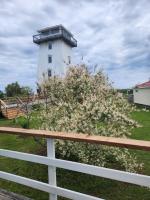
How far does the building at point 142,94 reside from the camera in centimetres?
2875

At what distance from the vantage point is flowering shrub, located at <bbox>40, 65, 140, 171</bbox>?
20.0 feet

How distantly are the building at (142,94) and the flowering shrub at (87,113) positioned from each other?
21.3 metres

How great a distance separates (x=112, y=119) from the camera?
6.41m

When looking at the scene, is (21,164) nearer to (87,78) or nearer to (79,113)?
(79,113)

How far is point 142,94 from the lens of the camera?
29922 millimetres

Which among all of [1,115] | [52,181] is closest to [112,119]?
[52,181]

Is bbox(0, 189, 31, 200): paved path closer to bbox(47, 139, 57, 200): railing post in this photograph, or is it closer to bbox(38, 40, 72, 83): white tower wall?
bbox(47, 139, 57, 200): railing post

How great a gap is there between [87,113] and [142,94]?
80.6 feet

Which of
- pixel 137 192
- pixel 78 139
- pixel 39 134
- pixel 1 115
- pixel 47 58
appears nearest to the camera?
pixel 78 139

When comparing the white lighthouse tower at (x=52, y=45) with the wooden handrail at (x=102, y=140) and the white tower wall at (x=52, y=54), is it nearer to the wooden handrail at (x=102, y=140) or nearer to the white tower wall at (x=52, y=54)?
the white tower wall at (x=52, y=54)

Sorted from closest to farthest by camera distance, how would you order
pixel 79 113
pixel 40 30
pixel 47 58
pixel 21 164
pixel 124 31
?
pixel 79 113 → pixel 21 164 → pixel 124 31 → pixel 47 58 → pixel 40 30

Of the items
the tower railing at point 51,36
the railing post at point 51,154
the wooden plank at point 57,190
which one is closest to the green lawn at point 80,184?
the wooden plank at point 57,190

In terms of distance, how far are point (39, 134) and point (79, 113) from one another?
2.93 meters

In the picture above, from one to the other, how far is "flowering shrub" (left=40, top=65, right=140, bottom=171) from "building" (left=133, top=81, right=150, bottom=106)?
69.7 feet
